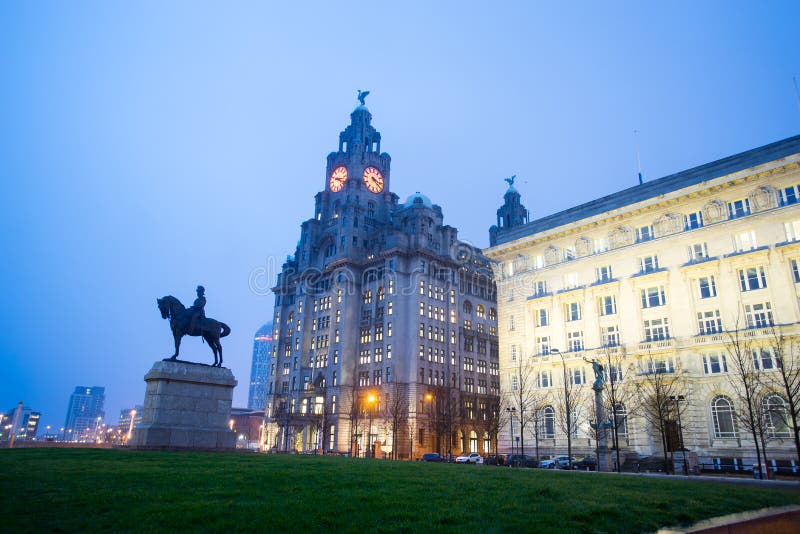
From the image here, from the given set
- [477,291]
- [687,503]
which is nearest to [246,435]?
[477,291]

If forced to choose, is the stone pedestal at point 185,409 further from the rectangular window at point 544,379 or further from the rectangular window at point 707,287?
the rectangular window at point 707,287

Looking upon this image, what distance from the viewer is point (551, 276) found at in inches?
2483

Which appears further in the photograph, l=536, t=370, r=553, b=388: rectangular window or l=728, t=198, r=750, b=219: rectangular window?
l=536, t=370, r=553, b=388: rectangular window

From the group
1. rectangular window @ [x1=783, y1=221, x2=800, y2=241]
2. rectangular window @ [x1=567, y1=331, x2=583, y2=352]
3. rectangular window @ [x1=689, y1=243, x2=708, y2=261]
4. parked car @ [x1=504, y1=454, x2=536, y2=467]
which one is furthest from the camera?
Answer: rectangular window @ [x1=567, y1=331, x2=583, y2=352]

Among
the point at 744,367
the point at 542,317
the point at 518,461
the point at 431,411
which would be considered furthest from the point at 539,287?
the point at 431,411

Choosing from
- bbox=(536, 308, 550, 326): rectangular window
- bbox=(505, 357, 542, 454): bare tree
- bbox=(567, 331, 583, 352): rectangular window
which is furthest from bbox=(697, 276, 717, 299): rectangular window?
bbox=(505, 357, 542, 454): bare tree

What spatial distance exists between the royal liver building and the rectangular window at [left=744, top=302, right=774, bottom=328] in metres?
47.0

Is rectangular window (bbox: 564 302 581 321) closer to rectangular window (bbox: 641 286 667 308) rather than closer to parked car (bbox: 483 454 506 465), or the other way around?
rectangular window (bbox: 641 286 667 308)

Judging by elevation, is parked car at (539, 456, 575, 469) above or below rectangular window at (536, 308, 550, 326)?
below

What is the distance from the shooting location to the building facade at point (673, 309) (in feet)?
150

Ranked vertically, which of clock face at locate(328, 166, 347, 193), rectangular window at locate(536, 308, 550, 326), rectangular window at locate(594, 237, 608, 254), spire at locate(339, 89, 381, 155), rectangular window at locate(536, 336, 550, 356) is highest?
spire at locate(339, 89, 381, 155)

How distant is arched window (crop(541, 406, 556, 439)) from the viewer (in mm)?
59094

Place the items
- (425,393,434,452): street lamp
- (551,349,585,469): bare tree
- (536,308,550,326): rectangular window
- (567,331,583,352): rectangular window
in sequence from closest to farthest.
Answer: (551,349,585,469): bare tree < (567,331,583,352): rectangular window < (536,308,550,326): rectangular window < (425,393,434,452): street lamp

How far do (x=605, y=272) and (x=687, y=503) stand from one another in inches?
1795
